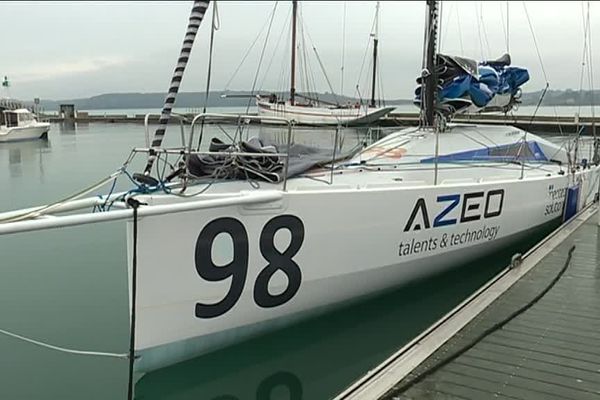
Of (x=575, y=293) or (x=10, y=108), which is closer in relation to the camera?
(x=575, y=293)

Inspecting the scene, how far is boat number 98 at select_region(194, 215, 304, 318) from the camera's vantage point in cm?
459

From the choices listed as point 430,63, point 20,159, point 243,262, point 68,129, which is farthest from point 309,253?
point 68,129

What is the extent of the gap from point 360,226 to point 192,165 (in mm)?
1639

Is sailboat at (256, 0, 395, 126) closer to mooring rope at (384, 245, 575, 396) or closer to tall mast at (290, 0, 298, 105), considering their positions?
tall mast at (290, 0, 298, 105)

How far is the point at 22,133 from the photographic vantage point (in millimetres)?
35781

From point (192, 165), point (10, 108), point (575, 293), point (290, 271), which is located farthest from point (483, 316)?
point (10, 108)

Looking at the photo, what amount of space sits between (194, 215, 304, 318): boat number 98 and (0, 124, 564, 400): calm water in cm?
47

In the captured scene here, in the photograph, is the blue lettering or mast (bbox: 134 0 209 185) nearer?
mast (bbox: 134 0 209 185)

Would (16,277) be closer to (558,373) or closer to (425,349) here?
(425,349)

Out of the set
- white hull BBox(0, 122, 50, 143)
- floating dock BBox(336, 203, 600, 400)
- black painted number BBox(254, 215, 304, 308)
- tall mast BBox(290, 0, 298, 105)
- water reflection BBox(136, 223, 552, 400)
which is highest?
tall mast BBox(290, 0, 298, 105)

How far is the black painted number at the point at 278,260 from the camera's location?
16.0 feet

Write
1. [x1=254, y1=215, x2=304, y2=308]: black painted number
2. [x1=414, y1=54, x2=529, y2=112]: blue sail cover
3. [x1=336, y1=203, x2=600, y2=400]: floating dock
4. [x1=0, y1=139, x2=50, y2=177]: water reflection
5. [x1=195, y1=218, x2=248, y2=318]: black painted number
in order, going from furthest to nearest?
[x1=0, y1=139, x2=50, y2=177]: water reflection, [x1=414, y1=54, x2=529, y2=112]: blue sail cover, [x1=254, y1=215, x2=304, y2=308]: black painted number, [x1=195, y1=218, x2=248, y2=318]: black painted number, [x1=336, y1=203, x2=600, y2=400]: floating dock

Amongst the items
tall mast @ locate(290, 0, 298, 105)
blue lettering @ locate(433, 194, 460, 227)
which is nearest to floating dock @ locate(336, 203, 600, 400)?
blue lettering @ locate(433, 194, 460, 227)

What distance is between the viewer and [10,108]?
135 feet
